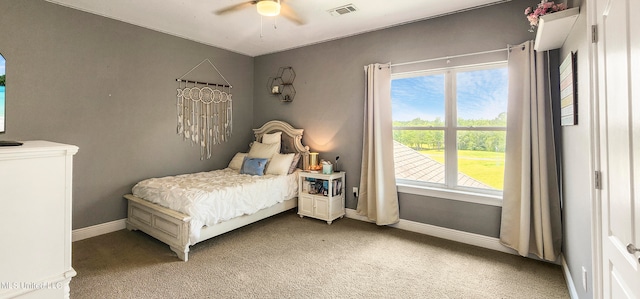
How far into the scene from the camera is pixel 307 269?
2523mm

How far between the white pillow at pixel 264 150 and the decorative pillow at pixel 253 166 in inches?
6.7

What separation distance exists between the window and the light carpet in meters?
0.75

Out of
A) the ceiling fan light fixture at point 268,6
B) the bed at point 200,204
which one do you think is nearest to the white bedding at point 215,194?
the bed at point 200,204

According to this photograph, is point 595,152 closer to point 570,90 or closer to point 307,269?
point 570,90

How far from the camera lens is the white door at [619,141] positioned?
94 centimetres

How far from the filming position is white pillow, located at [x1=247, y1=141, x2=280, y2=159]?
4.26 meters

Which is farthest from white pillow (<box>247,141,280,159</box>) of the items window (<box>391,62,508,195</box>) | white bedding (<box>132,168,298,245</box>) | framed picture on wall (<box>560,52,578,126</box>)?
framed picture on wall (<box>560,52,578,126</box>)

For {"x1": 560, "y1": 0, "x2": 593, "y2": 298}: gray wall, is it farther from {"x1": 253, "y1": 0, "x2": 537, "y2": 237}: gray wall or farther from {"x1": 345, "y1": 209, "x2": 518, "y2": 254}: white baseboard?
{"x1": 253, "y1": 0, "x2": 537, "y2": 237}: gray wall

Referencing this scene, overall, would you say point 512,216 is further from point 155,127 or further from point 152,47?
point 152,47

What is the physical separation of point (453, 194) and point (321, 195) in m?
1.63

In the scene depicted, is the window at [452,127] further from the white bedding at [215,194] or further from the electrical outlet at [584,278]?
the white bedding at [215,194]

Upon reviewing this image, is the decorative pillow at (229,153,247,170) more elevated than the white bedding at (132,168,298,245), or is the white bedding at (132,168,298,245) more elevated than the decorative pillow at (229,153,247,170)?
the decorative pillow at (229,153,247,170)

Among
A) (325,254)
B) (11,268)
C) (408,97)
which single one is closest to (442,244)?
(325,254)

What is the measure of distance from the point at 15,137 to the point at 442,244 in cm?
444
